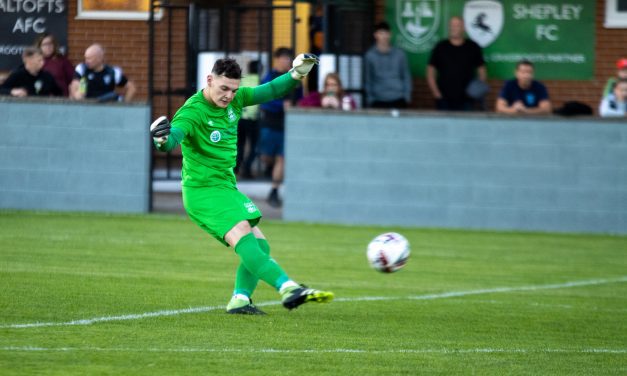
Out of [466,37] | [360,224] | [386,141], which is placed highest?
[466,37]

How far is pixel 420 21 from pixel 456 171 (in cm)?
353

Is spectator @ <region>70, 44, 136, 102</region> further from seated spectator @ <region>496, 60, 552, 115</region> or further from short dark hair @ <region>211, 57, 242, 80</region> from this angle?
short dark hair @ <region>211, 57, 242, 80</region>

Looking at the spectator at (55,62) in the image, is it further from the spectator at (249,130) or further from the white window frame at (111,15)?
the spectator at (249,130)

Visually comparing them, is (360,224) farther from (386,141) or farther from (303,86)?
(303,86)

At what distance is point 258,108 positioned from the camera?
1841cm

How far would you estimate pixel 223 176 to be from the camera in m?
9.02

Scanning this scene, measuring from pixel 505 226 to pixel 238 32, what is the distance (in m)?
4.97

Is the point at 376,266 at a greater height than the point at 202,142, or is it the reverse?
the point at 202,142

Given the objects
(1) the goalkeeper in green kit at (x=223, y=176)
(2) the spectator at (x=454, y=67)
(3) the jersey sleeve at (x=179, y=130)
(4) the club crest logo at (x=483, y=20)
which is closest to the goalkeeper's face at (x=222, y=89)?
(1) the goalkeeper in green kit at (x=223, y=176)

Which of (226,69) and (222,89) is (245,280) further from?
(226,69)

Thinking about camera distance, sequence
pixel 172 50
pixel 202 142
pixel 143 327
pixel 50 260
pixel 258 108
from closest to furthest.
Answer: pixel 143 327
pixel 202 142
pixel 50 260
pixel 258 108
pixel 172 50

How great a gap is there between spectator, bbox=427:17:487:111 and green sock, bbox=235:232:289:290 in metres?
9.94

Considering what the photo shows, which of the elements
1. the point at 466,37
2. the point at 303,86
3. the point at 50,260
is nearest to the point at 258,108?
the point at 303,86

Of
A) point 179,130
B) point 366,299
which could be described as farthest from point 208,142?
point 366,299
